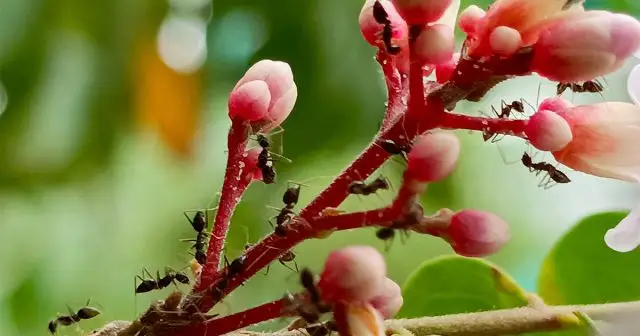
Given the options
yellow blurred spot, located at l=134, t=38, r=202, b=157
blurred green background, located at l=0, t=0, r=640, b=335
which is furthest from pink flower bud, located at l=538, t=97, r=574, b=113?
yellow blurred spot, located at l=134, t=38, r=202, b=157

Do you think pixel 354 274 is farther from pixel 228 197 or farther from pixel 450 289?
pixel 450 289

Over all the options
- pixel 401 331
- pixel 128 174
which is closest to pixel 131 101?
pixel 128 174

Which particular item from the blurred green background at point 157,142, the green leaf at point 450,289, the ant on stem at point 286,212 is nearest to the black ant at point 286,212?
the ant on stem at point 286,212

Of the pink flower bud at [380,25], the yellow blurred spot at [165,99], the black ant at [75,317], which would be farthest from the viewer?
the yellow blurred spot at [165,99]

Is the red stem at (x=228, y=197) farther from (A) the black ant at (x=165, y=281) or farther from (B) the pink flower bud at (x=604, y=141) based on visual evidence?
(B) the pink flower bud at (x=604, y=141)

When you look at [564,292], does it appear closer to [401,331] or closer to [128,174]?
[401,331]

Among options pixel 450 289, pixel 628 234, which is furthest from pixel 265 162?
pixel 450 289

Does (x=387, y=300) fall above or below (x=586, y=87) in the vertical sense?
below
